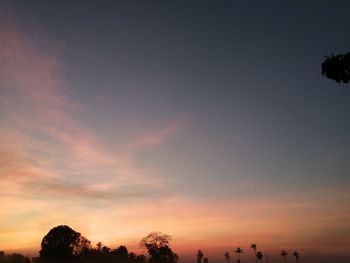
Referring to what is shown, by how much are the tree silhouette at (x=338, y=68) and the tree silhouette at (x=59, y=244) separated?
116244mm

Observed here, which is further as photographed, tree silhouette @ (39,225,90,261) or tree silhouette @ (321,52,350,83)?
tree silhouette @ (39,225,90,261)

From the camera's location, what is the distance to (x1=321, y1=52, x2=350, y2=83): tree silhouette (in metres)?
11.0

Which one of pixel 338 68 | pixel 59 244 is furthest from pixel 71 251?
pixel 338 68

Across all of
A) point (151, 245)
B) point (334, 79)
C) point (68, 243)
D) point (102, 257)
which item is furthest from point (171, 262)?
point (334, 79)

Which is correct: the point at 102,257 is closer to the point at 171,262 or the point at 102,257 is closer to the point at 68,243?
the point at 68,243

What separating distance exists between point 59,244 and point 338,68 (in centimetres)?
11794

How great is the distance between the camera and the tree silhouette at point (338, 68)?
11.0 m

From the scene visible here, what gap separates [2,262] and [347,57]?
482ft

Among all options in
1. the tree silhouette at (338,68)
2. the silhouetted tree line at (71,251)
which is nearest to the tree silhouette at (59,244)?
the silhouetted tree line at (71,251)

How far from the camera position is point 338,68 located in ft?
36.4

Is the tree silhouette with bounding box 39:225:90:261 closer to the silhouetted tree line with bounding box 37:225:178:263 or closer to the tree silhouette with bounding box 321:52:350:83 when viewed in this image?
the silhouetted tree line with bounding box 37:225:178:263

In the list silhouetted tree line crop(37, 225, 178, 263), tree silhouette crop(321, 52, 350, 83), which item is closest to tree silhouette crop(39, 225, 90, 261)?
silhouetted tree line crop(37, 225, 178, 263)

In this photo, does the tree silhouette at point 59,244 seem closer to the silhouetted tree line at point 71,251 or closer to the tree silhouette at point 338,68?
the silhouetted tree line at point 71,251

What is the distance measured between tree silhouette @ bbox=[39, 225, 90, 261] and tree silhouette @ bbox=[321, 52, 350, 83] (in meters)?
116
